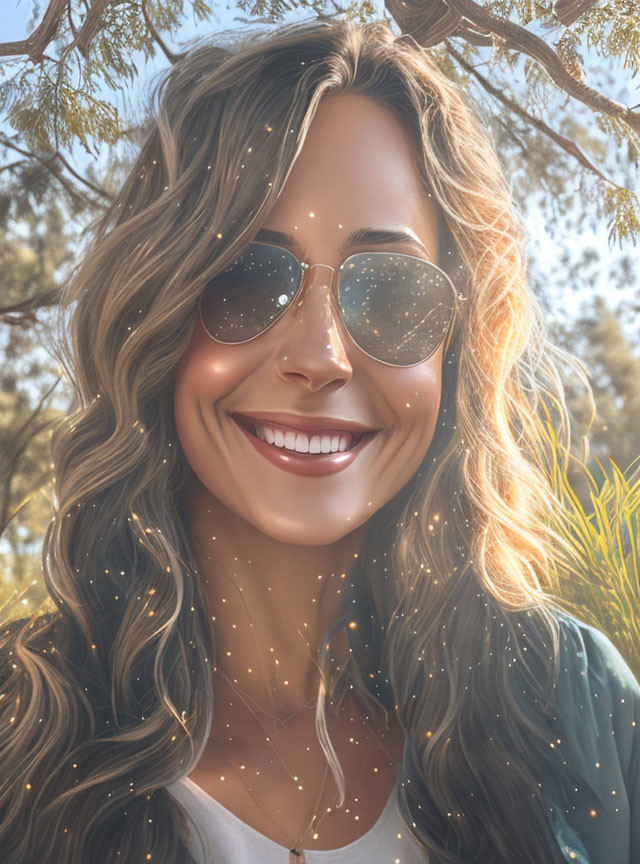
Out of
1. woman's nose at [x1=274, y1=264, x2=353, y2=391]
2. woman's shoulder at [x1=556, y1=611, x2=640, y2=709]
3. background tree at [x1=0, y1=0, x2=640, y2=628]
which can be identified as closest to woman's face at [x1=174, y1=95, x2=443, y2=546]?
woman's nose at [x1=274, y1=264, x2=353, y2=391]

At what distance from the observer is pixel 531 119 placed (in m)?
1.12

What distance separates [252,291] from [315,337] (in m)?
0.08

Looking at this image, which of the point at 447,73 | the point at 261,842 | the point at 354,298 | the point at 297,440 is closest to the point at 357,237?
the point at 354,298

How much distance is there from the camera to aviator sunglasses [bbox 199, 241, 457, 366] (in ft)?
2.71

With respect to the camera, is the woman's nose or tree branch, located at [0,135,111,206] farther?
tree branch, located at [0,135,111,206]

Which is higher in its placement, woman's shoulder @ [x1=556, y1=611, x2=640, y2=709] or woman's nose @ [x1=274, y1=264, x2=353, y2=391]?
woman's nose @ [x1=274, y1=264, x2=353, y2=391]

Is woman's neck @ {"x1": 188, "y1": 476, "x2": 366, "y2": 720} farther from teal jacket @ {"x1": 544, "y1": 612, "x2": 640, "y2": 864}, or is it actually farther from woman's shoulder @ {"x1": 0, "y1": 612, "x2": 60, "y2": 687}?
teal jacket @ {"x1": 544, "y1": 612, "x2": 640, "y2": 864}

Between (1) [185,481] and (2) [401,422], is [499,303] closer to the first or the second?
(2) [401,422]

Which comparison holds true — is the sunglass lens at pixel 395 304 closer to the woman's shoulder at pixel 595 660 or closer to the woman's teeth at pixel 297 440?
the woman's teeth at pixel 297 440

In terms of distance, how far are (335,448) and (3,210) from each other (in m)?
0.52

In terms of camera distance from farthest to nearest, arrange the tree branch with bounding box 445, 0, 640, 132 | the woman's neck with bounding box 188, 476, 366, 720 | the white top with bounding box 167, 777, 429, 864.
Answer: the tree branch with bounding box 445, 0, 640, 132 → the woman's neck with bounding box 188, 476, 366, 720 → the white top with bounding box 167, 777, 429, 864

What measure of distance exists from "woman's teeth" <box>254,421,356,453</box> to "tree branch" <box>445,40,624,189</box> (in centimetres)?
55

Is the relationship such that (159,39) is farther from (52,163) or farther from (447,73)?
(447,73)

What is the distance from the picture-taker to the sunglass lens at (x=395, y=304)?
2.76 feet
